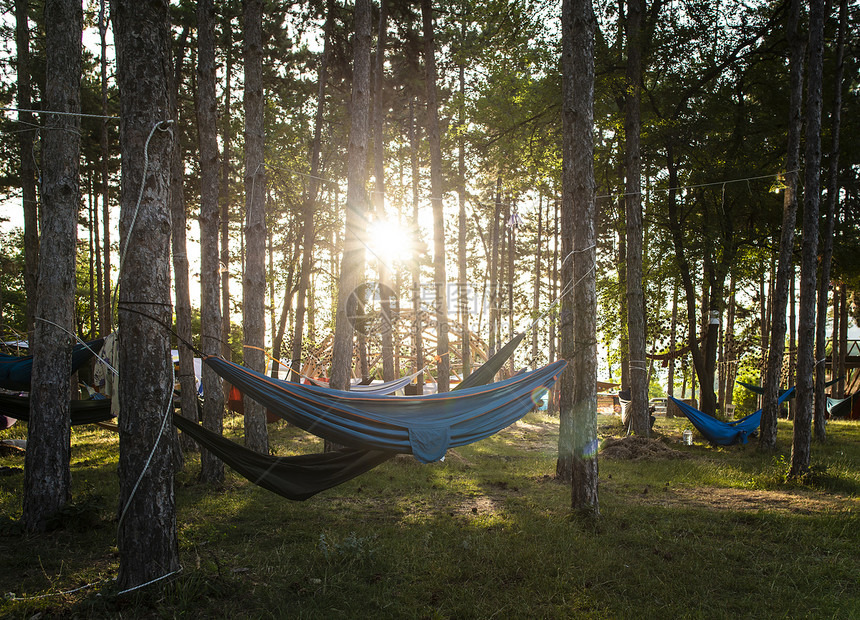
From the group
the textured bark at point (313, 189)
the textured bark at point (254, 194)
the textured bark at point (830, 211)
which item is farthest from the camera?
the textured bark at point (313, 189)

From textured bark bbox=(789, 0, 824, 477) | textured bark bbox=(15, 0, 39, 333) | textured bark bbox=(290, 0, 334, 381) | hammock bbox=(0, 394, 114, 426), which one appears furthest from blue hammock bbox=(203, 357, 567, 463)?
textured bark bbox=(290, 0, 334, 381)

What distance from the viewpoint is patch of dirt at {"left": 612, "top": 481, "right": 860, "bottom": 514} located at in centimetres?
550

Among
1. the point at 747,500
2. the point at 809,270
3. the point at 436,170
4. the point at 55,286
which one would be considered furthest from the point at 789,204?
the point at 55,286

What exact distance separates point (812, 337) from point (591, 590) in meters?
5.05

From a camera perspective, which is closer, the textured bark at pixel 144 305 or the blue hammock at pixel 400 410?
the textured bark at pixel 144 305

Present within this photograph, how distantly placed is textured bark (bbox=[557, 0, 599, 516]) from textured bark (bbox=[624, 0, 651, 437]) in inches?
174

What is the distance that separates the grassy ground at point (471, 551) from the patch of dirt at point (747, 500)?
0.03 meters

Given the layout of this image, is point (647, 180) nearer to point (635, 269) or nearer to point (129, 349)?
point (635, 269)

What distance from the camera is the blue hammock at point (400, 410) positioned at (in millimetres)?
3883

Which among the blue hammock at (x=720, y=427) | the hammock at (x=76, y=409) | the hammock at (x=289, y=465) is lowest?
the blue hammock at (x=720, y=427)

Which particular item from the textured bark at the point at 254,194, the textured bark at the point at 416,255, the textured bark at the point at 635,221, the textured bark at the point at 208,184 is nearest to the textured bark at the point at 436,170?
the textured bark at the point at 416,255

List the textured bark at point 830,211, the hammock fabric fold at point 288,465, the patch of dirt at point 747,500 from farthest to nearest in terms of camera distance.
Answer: the textured bark at point 830,211 < the patch of dirt at point 747,500 < the hammock fabric fold at point 288,465

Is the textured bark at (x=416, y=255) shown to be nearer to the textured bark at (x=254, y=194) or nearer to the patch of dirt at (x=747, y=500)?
the textured bark at (x=254, y=194)

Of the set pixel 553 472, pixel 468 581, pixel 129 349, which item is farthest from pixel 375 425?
pixel 553 472
